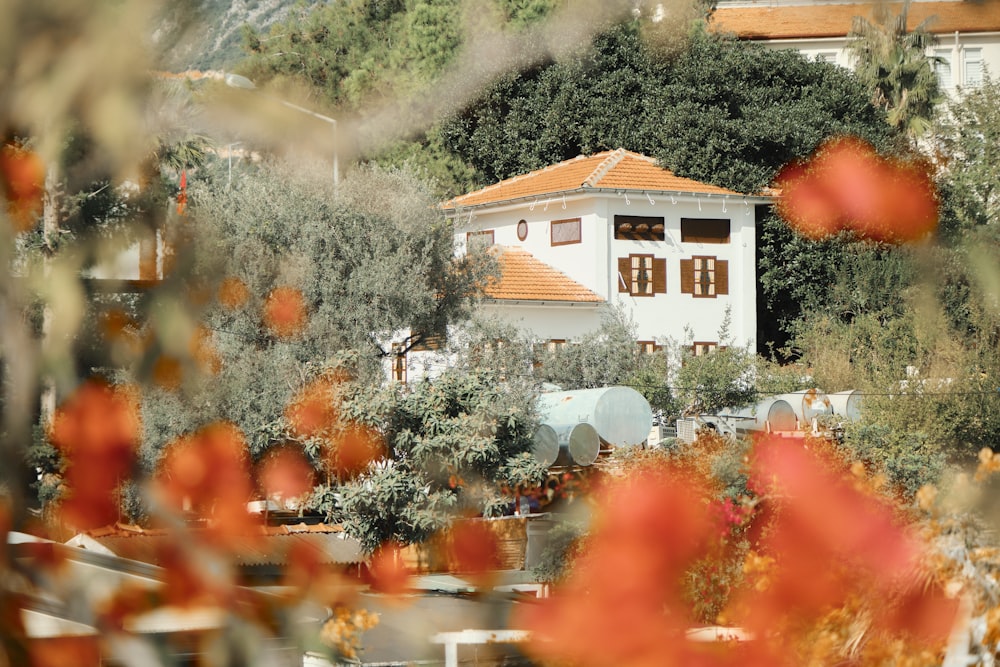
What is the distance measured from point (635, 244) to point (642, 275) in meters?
0.68

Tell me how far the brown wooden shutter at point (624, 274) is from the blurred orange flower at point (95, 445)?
77.7ft

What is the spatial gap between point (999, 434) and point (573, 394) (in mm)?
9301

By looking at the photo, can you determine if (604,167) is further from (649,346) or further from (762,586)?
(762,586)

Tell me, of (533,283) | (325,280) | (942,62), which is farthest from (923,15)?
(533,283)

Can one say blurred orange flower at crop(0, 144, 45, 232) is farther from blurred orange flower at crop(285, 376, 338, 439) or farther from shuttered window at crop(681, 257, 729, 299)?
shuttered window at crop(681, 257, 729, 299)

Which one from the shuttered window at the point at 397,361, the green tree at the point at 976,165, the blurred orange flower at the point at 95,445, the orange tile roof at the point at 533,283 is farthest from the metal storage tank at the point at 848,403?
the blurred orange flower at the point at 95,445

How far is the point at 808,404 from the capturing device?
61.7ft

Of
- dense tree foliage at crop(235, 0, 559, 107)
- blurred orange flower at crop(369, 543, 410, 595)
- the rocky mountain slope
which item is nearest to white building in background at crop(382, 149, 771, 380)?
dense tree foliage at crop(235, 0, 559, 107)

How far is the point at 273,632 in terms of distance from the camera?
0.97 meters

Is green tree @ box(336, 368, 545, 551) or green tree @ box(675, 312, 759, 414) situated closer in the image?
green tree @ box(336, 368, 545, 551)

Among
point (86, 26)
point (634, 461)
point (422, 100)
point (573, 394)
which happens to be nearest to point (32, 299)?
point (86, 26)

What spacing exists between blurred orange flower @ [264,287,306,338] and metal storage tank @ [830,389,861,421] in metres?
7.37

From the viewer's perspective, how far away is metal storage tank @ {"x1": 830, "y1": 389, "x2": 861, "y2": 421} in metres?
17.0

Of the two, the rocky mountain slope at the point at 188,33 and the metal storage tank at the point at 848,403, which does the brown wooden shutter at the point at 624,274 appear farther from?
the rocky mountain slope at the point at 188,33
